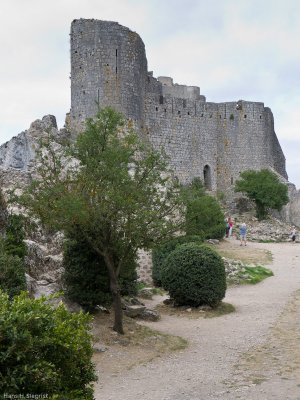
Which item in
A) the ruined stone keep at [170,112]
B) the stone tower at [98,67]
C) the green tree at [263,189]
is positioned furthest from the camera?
the green tree at [263,189]

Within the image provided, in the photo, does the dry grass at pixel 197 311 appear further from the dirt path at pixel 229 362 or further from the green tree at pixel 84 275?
the green tree at pixel 84 275

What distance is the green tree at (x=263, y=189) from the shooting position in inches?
1609

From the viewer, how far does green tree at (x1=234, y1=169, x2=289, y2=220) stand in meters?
40.9

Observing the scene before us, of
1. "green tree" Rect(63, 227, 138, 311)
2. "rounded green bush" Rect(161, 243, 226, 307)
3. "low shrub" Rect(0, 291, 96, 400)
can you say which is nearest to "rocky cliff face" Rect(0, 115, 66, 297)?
"green tree" Rect(63, 227, 138, 311)

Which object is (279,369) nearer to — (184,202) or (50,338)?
(184,202)

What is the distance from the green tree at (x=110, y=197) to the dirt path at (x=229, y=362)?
224 cm

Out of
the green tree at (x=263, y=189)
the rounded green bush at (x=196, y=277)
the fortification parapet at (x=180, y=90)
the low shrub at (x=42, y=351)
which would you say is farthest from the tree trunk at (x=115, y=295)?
the fortification parapet at (x=180, y=90)

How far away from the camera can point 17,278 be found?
399 inches

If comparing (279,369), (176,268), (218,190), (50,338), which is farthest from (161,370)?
(218,190)

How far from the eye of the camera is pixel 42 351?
4.94m

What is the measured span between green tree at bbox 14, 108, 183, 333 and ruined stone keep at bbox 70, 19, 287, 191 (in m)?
17.3

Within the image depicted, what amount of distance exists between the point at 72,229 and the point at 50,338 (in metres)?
6.77

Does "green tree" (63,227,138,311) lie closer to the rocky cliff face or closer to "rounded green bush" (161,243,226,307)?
the rocky cliff face

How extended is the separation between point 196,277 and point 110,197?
4839 millimetres
